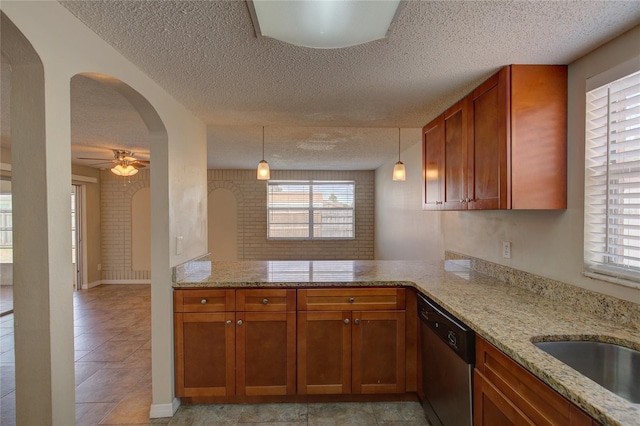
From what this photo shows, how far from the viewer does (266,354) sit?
2217 millimetres

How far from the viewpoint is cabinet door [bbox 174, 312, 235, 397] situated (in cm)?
220

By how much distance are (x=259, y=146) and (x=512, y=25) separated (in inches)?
130

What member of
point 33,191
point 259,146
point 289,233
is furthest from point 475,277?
point 289,233

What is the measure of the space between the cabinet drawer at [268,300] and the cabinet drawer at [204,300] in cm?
10

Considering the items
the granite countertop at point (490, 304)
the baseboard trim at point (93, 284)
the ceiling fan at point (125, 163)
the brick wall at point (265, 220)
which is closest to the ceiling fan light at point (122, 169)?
the ceiling fan at point (125, 163)

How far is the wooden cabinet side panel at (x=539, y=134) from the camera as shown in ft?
5.42

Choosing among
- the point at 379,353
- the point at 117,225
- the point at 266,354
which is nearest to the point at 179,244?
Answer: the point at 266,354

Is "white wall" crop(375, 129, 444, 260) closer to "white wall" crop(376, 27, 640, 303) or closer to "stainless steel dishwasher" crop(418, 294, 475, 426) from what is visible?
"white wall" crop(376, 27, 640, 303)

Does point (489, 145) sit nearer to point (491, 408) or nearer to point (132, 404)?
point (491, 408)

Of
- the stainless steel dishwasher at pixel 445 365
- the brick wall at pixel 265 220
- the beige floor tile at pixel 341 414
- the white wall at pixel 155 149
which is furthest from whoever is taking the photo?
the brick wall at pixel 265 220

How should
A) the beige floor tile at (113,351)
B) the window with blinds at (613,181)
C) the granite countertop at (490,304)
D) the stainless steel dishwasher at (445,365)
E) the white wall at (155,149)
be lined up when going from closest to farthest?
1. the granite countertop at (490,304)
2. the white wall at (155,149)
3. the window with blinds at (613,181)
4. the stainless steel dishwasher at (445,365)
5. the beige floor tile at (113,351)

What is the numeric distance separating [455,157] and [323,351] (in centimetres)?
169

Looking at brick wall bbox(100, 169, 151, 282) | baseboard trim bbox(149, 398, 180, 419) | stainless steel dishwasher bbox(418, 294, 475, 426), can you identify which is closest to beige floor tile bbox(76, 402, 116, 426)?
baseboard trim bbox(149, 398, 180, 419)

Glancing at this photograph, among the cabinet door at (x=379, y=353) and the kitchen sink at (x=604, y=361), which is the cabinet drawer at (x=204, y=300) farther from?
the kitchen sink at (x=604, y=361)
